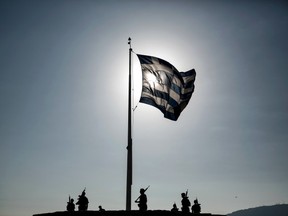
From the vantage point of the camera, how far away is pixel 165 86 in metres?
19.6

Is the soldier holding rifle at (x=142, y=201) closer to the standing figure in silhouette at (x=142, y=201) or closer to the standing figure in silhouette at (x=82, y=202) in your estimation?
the standing figure in silhouette at (x=142, y=201)

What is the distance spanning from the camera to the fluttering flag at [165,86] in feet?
62.3

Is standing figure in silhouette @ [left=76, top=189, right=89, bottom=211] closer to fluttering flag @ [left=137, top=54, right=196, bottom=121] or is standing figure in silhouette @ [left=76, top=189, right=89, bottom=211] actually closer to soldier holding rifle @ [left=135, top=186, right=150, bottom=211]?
soldier holding rifle @ [left=135, top=186, right=150, bottom=211]

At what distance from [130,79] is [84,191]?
281 inches

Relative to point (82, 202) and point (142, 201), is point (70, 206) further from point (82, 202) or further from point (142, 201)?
point (142, 201)

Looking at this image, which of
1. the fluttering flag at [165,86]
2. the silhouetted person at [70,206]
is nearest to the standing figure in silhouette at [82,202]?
the silhouetted person at [70,206]

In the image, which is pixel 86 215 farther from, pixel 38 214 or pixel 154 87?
pixel 154 87

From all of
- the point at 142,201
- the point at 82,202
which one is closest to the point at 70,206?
the point at 82,202

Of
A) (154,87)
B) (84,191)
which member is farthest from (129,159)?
(154,87)

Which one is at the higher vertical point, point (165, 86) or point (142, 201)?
point (165, 86)

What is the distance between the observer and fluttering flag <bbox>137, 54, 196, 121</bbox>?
62.3 feet

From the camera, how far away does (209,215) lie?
14711 mm

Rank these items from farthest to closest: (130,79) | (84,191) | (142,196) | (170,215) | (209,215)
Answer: (130,79)
(84,191)
(142,196)
(209,215)
(170,215)

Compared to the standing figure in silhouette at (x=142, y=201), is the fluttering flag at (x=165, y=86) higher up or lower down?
higher up
